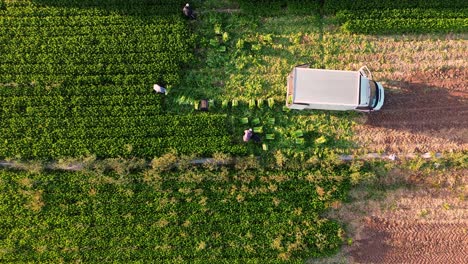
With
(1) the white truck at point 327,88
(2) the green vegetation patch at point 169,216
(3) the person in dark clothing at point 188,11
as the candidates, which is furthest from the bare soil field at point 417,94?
(3) the person in dark clothing at point 188,11

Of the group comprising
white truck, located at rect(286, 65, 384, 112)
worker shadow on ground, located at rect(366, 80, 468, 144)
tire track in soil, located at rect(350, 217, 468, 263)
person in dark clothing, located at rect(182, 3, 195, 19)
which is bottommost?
tire track in soil, located at rect(350, 217, 468, 263)

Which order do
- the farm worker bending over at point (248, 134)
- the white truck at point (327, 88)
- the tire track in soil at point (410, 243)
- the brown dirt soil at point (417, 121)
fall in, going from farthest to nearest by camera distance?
the brown dirt soil at point (417, 121), the tire track in soil at point (410, 243), the farm worker bending over at point (248, 134), the white truck at point (327, 88)

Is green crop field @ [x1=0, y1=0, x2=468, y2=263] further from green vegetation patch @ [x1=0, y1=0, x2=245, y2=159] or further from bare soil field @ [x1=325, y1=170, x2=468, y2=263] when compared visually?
bare soil field @ [x1=325, y1=170, x2=468, y2=263]

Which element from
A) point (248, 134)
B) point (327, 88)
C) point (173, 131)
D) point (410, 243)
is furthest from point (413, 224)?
point (173, 131)

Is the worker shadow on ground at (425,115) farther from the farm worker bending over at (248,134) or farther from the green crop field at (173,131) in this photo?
the farm worker bending over at (248,134)

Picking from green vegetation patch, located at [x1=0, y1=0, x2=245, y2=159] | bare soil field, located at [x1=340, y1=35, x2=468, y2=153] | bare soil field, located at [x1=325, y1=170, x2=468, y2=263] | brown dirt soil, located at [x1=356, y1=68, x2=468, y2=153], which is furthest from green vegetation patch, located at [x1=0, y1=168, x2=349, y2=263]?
bare soil field, located at [x1=340, y1=35, x2=468, y2=153]

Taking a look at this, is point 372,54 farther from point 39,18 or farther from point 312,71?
point 39,18

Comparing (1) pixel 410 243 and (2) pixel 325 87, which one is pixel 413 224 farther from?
(2) pixel 325 87
